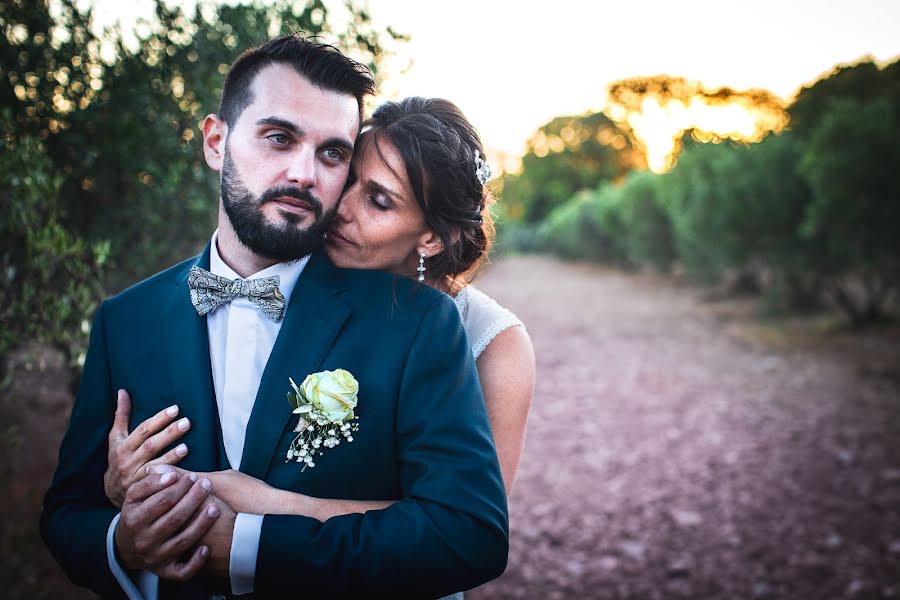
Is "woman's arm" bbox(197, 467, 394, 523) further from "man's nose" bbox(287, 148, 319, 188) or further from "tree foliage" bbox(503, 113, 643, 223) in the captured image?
"tree foliage" bbox(503, 113, 643, 223)

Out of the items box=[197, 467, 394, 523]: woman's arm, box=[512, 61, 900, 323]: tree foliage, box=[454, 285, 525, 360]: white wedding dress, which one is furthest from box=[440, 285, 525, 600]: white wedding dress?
box=[512, 61, 900, 323]: tree foliage

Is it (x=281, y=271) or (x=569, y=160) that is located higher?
(x=569, y=160)

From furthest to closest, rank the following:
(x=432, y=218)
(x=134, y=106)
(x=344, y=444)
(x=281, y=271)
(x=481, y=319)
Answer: (x=134, y=106) < (x=481, y=319) < (x=432, y=218) < (x=281, y=271) < (x=344, y=444)

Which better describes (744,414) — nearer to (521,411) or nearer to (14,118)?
(521,411)

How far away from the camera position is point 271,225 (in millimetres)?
2168

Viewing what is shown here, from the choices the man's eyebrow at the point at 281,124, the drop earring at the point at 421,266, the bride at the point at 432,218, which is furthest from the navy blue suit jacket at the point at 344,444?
the man's eyebrow at the point at 281,124

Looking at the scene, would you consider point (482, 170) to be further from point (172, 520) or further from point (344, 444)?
point (172, 520)

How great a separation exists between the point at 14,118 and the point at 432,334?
3.43 meters

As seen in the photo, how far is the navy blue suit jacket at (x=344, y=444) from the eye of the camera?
A: 68.6 inches

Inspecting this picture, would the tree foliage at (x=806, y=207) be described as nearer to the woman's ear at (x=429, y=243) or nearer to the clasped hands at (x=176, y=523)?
the woman's ear at (x=429, y=243)

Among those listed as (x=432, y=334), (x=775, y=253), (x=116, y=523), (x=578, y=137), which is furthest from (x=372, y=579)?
(x=578, y=137)

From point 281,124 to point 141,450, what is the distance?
1.19m

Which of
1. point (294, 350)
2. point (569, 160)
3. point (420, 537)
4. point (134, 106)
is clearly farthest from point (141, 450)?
point (569, 160)

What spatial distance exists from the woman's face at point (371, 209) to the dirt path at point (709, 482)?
3484 mm
